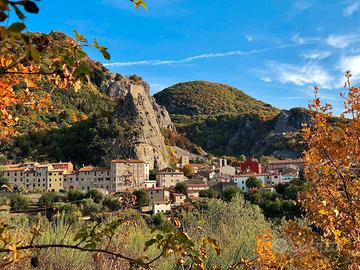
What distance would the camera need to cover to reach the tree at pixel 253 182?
48.9 meters

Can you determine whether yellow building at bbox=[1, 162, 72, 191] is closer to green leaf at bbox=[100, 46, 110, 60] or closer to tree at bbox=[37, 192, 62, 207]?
tree at bbox=[37, 192, 62, 207]

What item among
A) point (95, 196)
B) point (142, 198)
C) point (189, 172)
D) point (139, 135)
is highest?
point (139, 135)

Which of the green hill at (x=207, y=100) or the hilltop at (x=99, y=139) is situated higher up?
the green hill at (x=207, y=100)

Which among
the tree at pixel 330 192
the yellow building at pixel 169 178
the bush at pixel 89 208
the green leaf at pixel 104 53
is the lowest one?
the bush at pixel 89 208

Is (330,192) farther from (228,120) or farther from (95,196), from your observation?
(228,120)

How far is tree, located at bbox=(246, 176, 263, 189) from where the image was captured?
161 ft

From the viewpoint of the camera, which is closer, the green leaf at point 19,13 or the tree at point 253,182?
the green leaf at point 19,13

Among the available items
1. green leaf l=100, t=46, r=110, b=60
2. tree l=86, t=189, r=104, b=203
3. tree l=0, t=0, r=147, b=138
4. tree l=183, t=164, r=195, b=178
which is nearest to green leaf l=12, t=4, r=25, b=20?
tree l=0, t=0, r=147, b=138

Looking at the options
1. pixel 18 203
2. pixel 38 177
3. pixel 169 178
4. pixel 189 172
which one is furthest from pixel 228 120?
pixel 18 203

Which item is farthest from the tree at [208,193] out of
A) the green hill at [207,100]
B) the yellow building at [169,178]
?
the green hill at [207,100]

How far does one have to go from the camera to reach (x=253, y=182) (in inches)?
1930

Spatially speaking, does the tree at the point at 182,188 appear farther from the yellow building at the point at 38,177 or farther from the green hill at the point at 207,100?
the green hill at the point at 207,100

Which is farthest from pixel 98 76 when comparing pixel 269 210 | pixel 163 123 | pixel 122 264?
pixel 122 264

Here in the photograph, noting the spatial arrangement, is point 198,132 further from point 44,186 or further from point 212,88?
point 44,186
